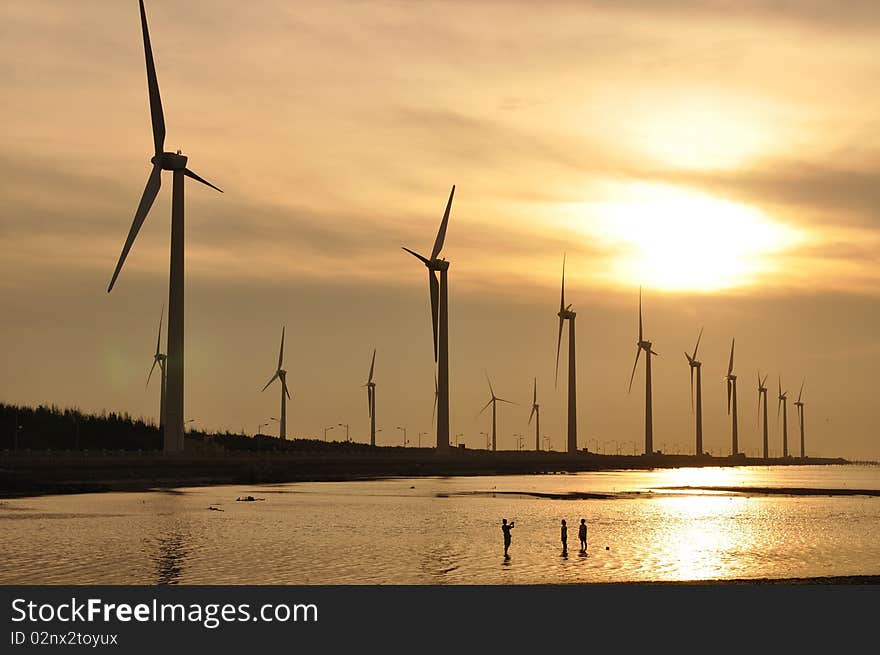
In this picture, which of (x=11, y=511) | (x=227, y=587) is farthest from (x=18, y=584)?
(x=11, y=511)

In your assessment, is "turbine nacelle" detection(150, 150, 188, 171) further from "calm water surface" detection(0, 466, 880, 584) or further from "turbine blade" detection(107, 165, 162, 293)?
"calm water surface" detection(0, 466, 880, 584)

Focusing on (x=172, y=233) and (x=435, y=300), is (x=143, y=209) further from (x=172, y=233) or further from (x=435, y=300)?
(x=435, y=300)

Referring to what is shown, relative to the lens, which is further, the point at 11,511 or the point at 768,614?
the point at 11,511

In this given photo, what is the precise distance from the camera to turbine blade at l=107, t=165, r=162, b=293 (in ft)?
367

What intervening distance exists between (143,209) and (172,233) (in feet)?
23.3

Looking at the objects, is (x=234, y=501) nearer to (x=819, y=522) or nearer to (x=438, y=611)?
(x=819, y=522)

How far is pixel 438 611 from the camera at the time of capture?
37656mm

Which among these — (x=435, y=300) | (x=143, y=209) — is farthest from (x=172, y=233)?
(x=435, y=300)

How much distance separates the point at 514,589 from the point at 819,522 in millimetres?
54621

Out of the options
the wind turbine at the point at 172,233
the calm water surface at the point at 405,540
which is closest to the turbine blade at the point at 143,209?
the wind turbine at the point at 172,233

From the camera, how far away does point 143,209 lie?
120750 millimetres

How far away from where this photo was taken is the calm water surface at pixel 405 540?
171 ft

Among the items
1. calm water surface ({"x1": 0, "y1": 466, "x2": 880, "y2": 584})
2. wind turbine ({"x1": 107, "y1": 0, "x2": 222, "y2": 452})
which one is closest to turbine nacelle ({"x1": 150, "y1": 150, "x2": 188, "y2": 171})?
wind turbine ({"x1": 107, "y1": 0, "x2": 222, "y2": 452})

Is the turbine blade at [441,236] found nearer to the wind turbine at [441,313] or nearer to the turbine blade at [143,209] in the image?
the wind turbine at [441,313]
